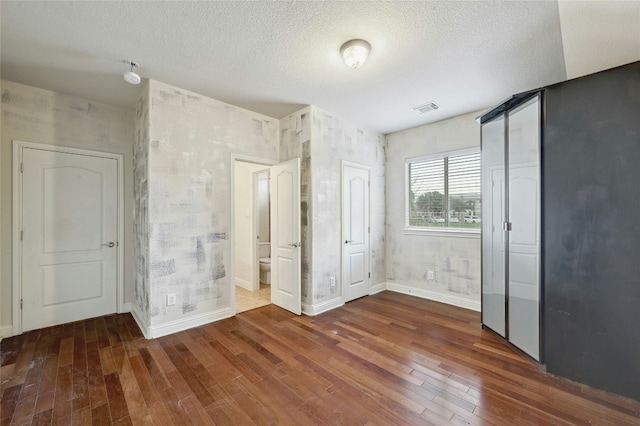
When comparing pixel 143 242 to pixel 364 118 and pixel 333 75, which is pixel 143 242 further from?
pixel 364 118

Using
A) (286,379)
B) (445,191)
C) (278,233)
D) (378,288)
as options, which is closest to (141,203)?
(278,233)

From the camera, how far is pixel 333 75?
2.78m

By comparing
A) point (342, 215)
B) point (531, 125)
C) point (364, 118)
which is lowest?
point (342, 215)

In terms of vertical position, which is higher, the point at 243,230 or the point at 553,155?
the point at 553,155

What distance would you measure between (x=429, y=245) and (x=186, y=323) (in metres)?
3.58

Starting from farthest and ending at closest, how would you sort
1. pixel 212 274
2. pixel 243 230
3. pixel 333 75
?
pixel 243 230
pixel 212 274
pixel 333 75

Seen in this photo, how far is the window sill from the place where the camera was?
12.4 feet

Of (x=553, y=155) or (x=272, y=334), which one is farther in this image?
(x=272, y=334)

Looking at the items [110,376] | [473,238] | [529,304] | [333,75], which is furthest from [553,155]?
[110,376]

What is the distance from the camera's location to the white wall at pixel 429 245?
382cm

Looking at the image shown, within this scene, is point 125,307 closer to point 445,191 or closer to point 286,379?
point 286,379

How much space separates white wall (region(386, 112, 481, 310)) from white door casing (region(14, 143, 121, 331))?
4.20 m

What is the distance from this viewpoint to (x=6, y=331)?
286 centimetres

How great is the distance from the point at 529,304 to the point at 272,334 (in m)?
2.59
